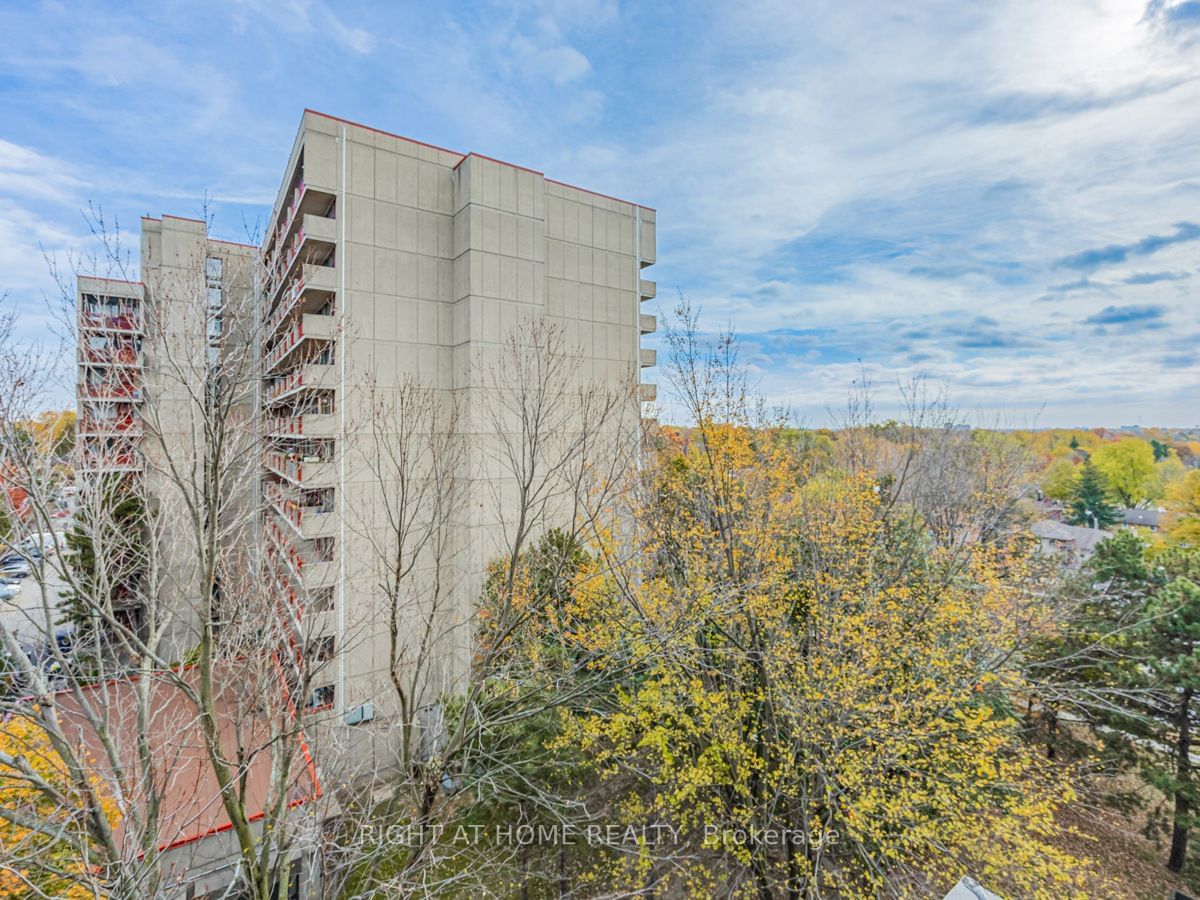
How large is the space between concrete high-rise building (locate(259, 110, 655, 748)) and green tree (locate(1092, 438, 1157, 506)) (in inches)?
1989

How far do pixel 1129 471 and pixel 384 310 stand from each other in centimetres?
5887

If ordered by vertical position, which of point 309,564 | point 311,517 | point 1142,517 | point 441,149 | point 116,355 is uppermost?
point 441,149

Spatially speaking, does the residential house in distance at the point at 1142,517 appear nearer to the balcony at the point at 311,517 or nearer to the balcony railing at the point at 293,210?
the balcony at the point at 311,517

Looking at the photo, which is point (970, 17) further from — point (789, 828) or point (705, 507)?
point (789, 828)

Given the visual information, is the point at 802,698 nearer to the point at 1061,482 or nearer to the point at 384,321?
the point at 384,321

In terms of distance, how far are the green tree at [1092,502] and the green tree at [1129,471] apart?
422 cm

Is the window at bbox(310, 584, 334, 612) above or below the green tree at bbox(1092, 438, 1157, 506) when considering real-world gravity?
below

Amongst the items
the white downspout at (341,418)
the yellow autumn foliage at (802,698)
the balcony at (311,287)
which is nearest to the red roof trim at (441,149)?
the white downspout at (341,418)

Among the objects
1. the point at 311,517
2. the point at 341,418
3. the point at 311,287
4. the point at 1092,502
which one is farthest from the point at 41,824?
the point at 1092,502

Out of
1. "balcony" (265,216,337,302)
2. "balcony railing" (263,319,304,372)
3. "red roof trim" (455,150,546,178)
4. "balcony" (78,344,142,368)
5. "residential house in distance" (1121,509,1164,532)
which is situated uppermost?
"red roof trim" (455,150,546,178)

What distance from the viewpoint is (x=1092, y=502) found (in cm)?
3700

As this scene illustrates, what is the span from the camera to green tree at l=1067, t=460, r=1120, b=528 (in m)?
36.5

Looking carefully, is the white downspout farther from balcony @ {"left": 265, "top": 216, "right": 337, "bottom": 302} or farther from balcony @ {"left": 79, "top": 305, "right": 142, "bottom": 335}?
balcony @ {"left": 79, "top": 305, "right": 142, "bottom": 335}

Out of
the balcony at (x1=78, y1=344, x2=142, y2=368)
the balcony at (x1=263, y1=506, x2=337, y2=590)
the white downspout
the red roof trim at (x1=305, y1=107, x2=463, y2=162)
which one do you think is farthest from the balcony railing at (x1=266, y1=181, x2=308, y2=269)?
the balcony at (x1=263, y1=506, x2=337, y2=590)
